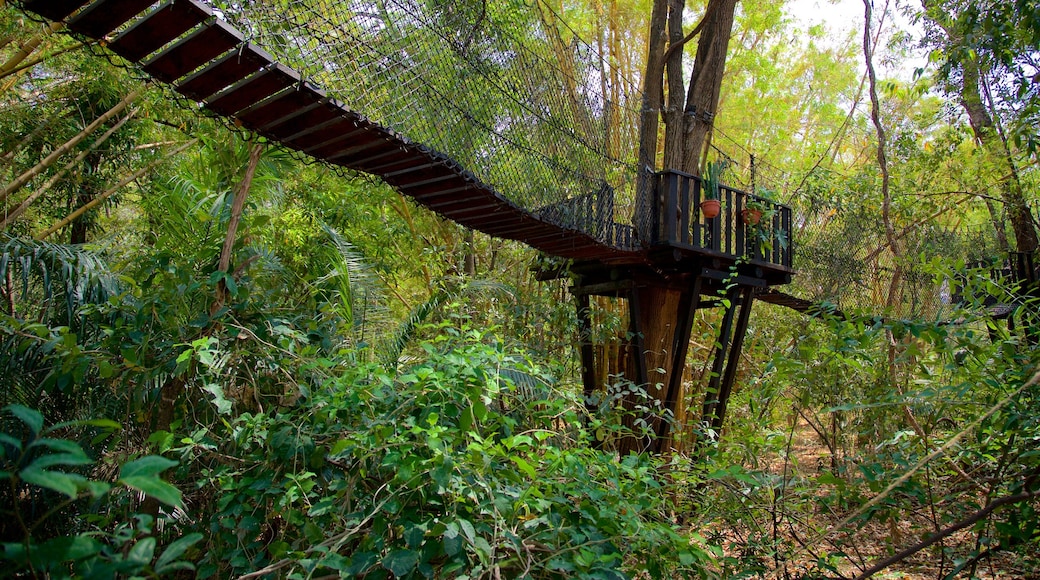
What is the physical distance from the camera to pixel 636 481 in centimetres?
205

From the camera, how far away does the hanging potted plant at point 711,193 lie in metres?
4.67

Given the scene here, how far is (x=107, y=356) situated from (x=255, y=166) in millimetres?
945

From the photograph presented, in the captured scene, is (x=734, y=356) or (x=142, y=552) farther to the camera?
(x=734, y=356)

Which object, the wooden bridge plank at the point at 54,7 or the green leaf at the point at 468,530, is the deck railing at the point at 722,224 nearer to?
the green leaf at the point at 468,530

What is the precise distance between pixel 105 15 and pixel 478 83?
5.99 ft

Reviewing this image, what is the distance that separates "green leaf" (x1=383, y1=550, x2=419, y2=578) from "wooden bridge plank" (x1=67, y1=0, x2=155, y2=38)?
68.7 inches

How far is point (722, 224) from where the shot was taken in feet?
16.3

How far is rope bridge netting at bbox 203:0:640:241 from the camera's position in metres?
2.65

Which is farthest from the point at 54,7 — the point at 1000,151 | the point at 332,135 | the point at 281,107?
the point at 1000,151

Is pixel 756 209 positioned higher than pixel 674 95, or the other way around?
pixel 674 95

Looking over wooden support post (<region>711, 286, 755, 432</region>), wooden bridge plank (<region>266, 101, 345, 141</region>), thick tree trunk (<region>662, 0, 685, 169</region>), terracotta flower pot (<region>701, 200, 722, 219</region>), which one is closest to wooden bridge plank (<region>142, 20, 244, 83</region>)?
wooden bridge plank (<region>266, 101, 345, 141</region>)

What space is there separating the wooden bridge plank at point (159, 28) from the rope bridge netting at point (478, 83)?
109mm

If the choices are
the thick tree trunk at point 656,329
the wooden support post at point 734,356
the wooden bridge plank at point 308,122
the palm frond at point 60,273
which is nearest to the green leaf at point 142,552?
the wooden bridge plank at point 308,122

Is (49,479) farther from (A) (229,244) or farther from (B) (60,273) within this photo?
(B) (60,273)
